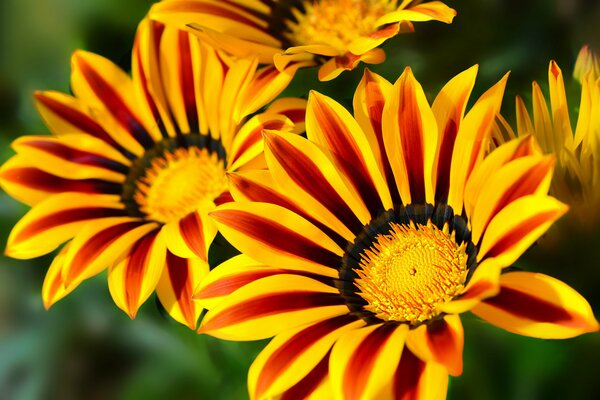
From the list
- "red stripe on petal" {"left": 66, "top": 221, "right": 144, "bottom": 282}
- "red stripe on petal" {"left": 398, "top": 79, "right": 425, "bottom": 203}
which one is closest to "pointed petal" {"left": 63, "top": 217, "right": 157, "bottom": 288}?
"red stripe on petal" {"left": 66, "top": 221, "right": 144, "bottom": 282}

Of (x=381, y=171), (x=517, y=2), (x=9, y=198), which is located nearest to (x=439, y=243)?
(x=381, y=171)

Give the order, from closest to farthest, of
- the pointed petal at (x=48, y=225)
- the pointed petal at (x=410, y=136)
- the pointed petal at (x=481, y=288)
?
the pointed petal at (x=481, y=288), the pointed petal at (x=410, y=136), the pointed petal at (x=48, y=225)

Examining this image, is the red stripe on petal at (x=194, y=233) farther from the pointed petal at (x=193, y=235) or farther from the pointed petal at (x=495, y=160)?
the pointed petal at (x=495, y=160)

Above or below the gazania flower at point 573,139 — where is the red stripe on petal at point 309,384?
below

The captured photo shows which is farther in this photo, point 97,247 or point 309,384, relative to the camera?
point 97,247

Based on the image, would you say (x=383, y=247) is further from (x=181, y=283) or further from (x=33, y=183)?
(x=33, y=183)

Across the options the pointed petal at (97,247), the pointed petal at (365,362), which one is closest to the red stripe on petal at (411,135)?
the pointed petal at (365,362)

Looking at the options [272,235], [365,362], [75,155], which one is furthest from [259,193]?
[75,155]
